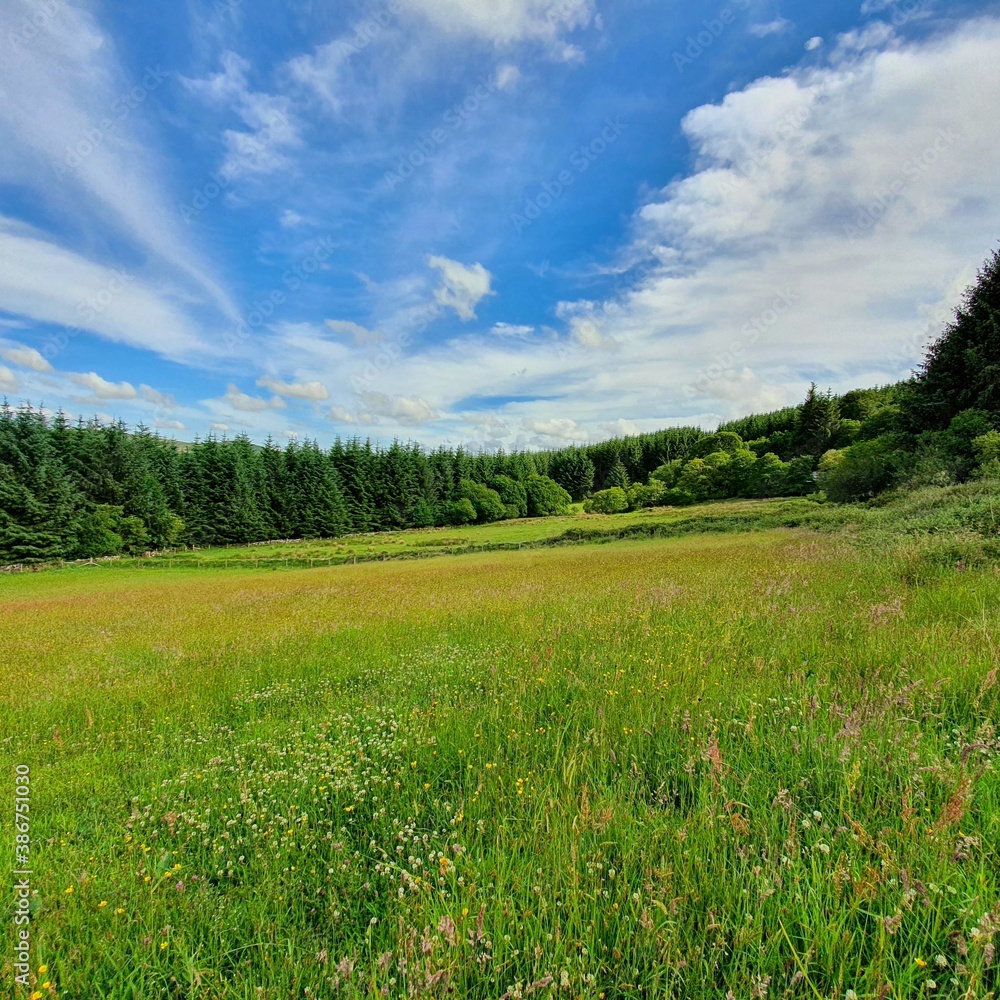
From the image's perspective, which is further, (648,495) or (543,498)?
(543,498)

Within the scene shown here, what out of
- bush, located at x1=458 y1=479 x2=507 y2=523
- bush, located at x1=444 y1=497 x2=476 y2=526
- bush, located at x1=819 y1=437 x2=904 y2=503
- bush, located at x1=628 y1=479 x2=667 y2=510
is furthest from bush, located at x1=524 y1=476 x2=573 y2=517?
bush, located at x1=819 y1=437 x2=904 y2=503

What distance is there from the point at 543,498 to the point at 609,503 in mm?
17209

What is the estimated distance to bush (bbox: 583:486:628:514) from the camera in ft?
349

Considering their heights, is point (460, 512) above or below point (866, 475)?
below

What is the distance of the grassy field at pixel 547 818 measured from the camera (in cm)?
188

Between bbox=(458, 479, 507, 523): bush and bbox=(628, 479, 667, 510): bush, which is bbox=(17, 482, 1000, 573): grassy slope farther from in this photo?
bbox=(628, 479, 667, 510): bush

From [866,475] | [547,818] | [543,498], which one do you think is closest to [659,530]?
[866,475]

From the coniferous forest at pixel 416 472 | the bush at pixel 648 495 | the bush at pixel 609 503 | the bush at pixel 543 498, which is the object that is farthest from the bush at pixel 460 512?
the bush at pixel 648 495

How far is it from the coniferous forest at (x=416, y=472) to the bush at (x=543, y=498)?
359mm

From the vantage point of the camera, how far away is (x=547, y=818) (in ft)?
8.64

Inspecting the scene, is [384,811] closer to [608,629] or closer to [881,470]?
[608,629]

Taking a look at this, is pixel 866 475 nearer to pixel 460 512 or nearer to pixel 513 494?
pixel 460 512

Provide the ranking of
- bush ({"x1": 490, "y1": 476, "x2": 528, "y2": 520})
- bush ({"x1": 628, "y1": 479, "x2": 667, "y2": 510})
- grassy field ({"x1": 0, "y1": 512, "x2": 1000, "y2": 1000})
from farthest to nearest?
bush ({"x1": 490, "y1": 476, "x2": 528, "y2": 520})
bush ({"x1": 628, "y1": 479, "x2": 667, "y2": 510})
grassy field ({"x1": 0, "y1": 512, "x2": 1000, "y2": 1000})

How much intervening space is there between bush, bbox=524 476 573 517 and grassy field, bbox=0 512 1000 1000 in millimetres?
109224
